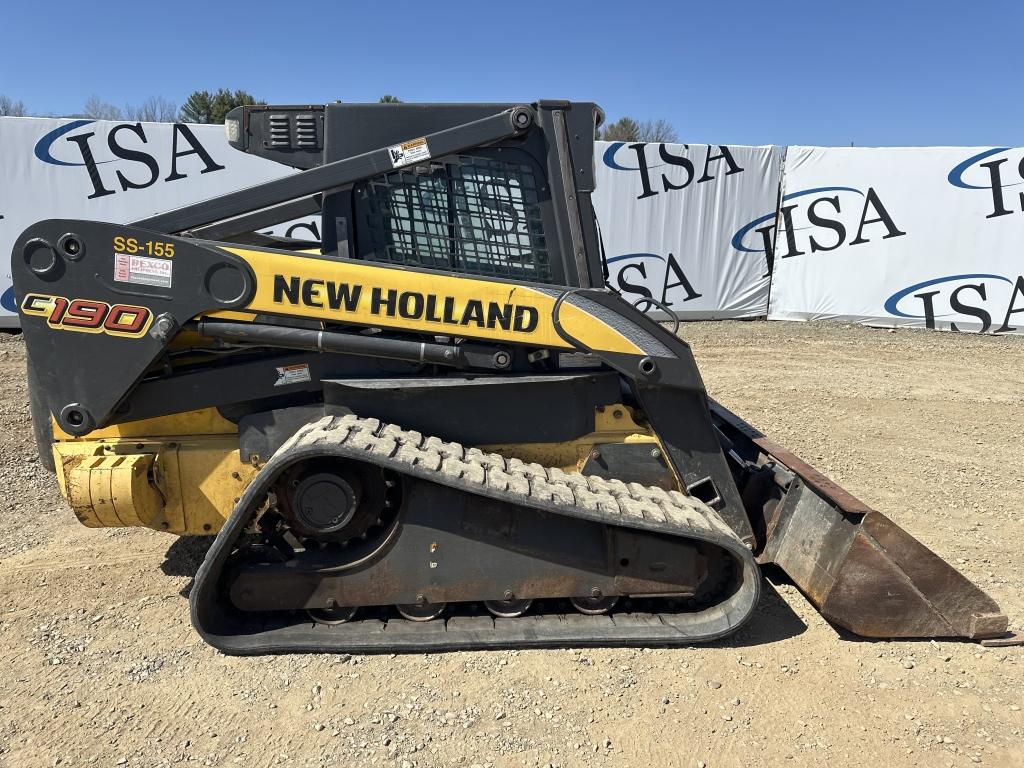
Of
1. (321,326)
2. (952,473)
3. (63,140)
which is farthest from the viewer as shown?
(63,140)

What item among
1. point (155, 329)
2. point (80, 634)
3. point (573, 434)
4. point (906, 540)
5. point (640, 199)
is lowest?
point (80, 634)

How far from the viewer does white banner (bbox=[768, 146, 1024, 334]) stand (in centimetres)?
1077

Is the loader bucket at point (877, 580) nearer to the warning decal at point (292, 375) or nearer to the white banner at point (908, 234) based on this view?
the warning decal at point (292, 375)

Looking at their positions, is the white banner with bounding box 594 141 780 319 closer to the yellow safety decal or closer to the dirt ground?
the dirt ground

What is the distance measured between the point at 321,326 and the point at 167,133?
8560mm

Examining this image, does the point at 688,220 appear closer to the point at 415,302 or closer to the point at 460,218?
the point at 460,218

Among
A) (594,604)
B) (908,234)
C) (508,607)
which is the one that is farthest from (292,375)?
(908,234)

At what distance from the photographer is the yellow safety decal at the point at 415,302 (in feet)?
A: 9.49

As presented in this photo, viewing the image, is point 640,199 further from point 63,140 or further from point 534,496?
point 534,496

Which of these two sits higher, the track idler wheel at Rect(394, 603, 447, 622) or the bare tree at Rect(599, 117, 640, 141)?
the bare tree at Rect(599, 117, 640, 141)

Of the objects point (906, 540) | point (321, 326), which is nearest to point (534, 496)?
point (321, 326)

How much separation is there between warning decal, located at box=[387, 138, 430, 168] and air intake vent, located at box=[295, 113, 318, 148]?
43 cm

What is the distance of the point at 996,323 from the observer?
437 inches

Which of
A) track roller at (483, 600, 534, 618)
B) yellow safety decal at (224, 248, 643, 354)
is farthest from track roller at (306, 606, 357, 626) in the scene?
yellow safety decal at (224, 248, 643, 354)
